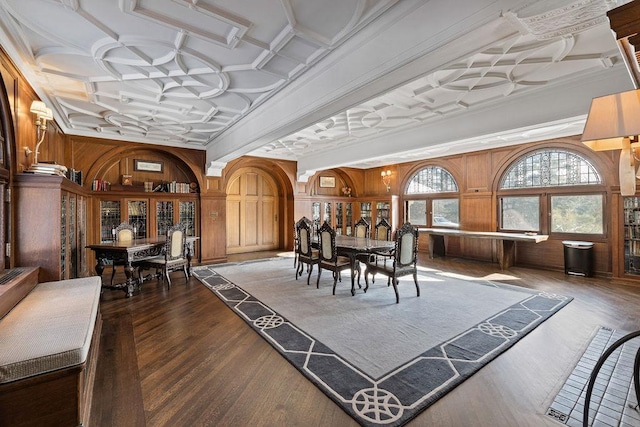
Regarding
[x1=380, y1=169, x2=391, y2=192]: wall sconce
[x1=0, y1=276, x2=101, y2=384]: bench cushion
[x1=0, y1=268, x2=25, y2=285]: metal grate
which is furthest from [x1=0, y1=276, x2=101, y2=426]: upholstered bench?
[x1=380, y1=169, x2=391, y2=192]: wall sconce

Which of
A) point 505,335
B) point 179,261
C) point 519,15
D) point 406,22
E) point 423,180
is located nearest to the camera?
point 519,15

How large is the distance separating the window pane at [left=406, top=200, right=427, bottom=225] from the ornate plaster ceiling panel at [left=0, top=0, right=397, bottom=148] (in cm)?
611

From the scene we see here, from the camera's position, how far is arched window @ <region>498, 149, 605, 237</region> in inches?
226

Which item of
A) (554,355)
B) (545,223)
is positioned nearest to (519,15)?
(554,355)

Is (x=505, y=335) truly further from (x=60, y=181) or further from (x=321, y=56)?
(x=60, y=181)

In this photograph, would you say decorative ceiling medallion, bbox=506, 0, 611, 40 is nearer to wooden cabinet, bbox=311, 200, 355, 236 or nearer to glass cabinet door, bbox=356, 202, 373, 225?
wooden cabinet, bbox=311, 200, 355, 236

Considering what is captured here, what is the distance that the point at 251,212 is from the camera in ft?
28.9

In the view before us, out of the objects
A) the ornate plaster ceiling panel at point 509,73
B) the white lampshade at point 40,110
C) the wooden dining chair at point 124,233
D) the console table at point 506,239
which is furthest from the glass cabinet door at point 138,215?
the console table at point 506,239

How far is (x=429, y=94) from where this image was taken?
3861 millimetres

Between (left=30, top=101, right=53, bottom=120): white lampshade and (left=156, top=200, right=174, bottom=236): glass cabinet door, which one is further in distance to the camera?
(left=156, top=200, right=174, bottom=236): glass cabinet door

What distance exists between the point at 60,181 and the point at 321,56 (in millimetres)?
3071

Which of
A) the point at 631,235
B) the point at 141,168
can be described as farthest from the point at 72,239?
the point at 631,235

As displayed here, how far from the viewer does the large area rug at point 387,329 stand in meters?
2.20

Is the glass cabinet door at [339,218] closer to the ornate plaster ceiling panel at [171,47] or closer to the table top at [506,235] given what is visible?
the table top at [506,235]
